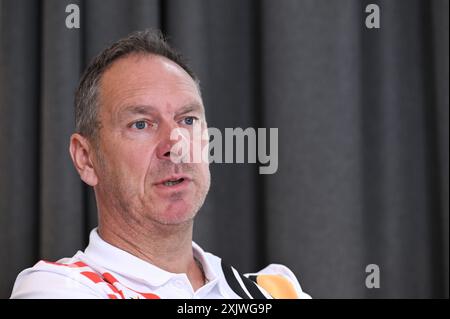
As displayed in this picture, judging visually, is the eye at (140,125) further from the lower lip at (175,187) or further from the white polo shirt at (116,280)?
the white polo shirt at (116,280)

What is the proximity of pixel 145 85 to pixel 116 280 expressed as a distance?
1.12ft

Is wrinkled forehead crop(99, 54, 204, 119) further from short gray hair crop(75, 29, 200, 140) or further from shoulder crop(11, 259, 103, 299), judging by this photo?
shoulder crop(11, 259, 103, 299)

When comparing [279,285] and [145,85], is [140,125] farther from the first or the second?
[279,285]

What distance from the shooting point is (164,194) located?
3.43 feet

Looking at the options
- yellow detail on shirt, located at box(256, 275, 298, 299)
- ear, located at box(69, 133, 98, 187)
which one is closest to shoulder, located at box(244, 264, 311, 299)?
yellow detail on shirt, located at box(256, 275, 298, 299)

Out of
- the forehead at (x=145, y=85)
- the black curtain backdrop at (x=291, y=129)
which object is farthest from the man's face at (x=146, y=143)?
the black curtain backdrop at (x=291, y=129)

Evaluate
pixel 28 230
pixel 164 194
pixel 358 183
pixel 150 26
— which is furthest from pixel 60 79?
pixel 358 183

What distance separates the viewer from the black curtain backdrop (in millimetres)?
1361

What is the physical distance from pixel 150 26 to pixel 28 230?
1.80 feet

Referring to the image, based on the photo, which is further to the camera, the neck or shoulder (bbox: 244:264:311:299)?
shoulder (bbox: 244:264:311:299)

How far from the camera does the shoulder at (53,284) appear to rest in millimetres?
891

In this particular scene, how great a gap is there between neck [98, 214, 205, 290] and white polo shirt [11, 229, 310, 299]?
0.03 metres

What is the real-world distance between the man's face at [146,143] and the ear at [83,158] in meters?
0.03

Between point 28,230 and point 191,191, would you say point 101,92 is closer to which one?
point 191,191
